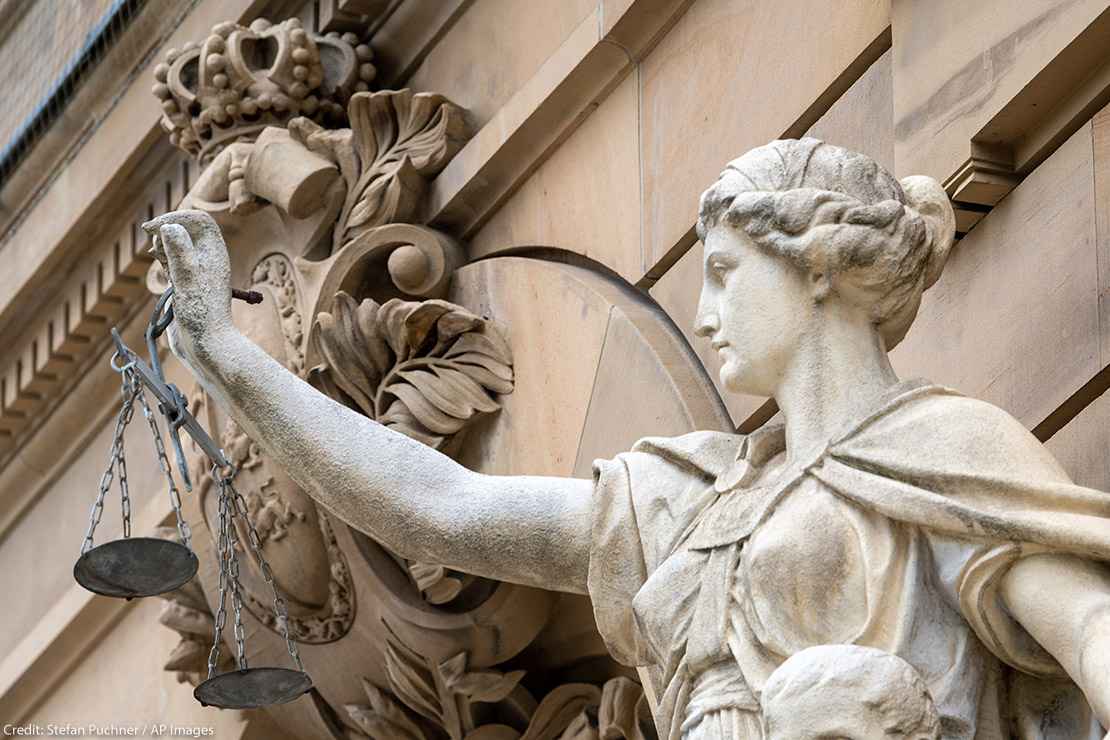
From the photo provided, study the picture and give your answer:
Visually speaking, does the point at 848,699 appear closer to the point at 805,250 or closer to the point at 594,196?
the point at 805,250

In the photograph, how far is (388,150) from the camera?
10.2m

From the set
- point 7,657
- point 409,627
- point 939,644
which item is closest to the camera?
point 939,644

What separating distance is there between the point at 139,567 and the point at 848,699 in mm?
2982

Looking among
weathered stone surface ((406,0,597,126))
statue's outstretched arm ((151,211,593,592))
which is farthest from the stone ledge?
statue's outstretched arm ((151,211,593,592))

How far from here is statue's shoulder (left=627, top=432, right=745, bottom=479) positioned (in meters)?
7.03

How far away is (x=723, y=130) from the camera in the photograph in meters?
8.91

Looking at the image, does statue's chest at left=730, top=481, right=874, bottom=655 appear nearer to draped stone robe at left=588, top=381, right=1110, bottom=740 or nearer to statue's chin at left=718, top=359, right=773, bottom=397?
draped stone robe at left=588, top=381, right=1110, bottom=740

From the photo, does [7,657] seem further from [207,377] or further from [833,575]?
[833,575]

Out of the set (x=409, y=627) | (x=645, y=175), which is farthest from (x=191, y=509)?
(x=645, y=175)

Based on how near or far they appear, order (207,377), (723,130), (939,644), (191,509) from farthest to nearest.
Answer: (191,509) < (723,130) < (207,377) < (939,644)

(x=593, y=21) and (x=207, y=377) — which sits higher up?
(x=593, y=21)

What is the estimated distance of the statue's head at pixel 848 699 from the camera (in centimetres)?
618

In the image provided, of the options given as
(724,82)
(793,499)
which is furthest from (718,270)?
(724,82)

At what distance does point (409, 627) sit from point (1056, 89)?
2816 mm
